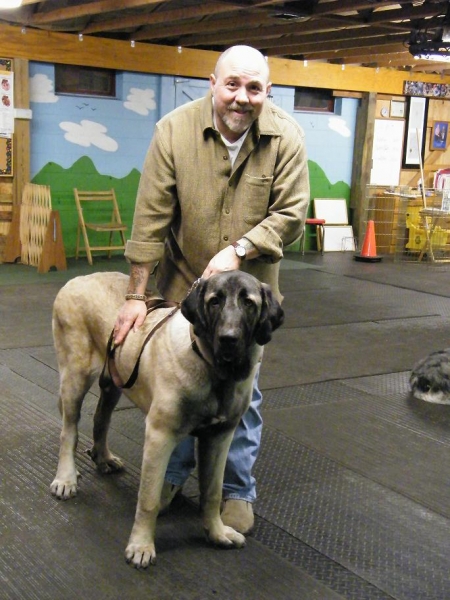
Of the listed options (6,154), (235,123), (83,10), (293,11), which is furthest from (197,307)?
(6,154)

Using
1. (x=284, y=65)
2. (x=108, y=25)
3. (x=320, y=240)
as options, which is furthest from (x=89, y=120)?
(x=320, y=240)

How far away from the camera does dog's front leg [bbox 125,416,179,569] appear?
2432 mm

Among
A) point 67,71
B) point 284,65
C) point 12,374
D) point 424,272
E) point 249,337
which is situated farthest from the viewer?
point 284,65

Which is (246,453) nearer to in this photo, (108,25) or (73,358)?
(73,358)

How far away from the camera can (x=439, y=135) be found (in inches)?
479

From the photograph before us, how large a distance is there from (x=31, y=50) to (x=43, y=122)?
831mm

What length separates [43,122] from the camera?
9.03 meters

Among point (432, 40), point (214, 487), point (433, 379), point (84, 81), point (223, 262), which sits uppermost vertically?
point (432, 40)

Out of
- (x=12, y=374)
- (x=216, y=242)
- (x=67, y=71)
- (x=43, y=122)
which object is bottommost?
(x=12, y=374)

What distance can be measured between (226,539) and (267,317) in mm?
897

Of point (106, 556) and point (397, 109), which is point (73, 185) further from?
point (106, 556)

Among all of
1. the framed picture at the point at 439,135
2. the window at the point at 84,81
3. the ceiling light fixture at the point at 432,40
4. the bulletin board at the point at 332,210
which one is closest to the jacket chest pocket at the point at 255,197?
the ceiling light fixture at the point at 432,40

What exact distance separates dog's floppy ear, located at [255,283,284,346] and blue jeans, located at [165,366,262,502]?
1.95ft

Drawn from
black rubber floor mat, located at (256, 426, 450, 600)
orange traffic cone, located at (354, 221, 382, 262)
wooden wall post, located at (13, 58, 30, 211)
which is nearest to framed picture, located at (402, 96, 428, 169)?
orange traffic cone, located at (354, 221, 382, 262)
